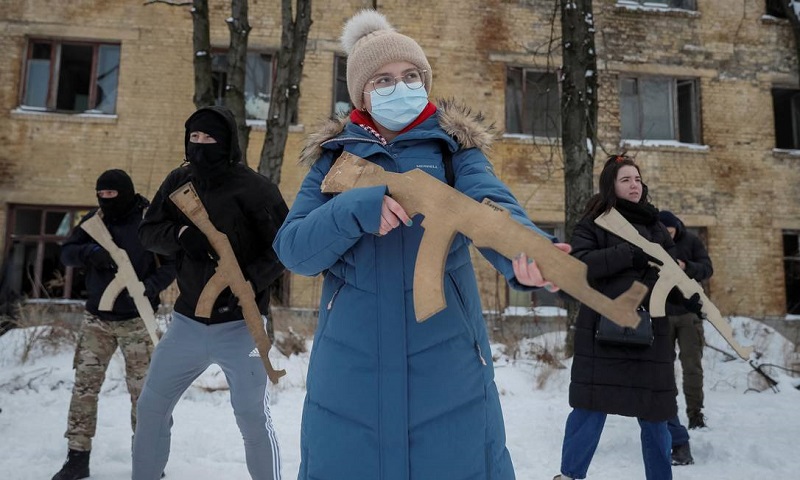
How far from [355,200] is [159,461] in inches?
80.7

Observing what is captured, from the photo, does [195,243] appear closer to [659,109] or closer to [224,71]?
[224,71]

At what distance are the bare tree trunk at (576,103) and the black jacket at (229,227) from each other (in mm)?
4483

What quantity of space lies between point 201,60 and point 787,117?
1274 cm

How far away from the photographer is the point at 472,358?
174 centimetres

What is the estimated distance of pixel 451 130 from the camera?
1902 mm

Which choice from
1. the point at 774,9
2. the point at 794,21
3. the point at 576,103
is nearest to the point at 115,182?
the point at 576,103

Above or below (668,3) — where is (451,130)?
below

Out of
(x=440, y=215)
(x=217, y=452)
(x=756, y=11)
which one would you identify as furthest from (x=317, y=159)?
(x=756, y=11)

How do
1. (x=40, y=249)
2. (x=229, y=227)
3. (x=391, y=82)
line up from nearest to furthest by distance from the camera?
1. (x=391, y=82)
2. (x=229, y=227)
3. (x=40, y=249)

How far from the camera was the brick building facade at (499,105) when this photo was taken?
10.7 metres

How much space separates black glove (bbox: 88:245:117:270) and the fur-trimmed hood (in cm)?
242

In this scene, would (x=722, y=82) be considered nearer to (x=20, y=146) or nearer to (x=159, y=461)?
(x=159, y=461)

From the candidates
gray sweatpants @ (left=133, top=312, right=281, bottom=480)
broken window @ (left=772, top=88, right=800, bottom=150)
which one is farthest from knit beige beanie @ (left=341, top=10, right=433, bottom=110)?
broken window @ (left=772, top=88, right=800, bottom=150)

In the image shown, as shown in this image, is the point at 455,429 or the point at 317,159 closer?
the point at 455,429
